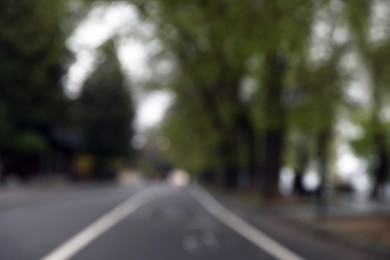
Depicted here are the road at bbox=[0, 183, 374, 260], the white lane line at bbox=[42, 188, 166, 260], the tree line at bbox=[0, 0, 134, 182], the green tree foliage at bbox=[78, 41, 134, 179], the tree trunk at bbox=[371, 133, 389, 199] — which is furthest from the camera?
the green tree foliage at bbox=[78, 41, 134, 179]

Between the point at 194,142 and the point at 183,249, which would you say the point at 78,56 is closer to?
the point at 183,249

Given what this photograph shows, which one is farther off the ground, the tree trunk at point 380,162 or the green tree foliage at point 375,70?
the green tree foliage at point 375,70

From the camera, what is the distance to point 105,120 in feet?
298

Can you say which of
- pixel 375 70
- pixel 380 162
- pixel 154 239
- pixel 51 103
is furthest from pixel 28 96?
pixel 154 239

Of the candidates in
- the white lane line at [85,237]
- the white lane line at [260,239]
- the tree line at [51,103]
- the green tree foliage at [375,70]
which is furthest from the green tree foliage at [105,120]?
the white lane line at [260,239]

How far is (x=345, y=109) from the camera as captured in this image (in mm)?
32125

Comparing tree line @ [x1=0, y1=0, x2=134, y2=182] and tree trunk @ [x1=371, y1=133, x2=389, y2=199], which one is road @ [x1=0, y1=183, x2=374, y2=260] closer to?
tree line @ [x1=0, y1=0, x2=134, y2=182]

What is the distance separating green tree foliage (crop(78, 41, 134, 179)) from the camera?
8919cm

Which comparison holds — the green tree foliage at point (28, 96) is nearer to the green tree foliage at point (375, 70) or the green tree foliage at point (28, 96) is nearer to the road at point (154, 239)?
the road at point (154, 239)

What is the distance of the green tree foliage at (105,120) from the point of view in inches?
3511

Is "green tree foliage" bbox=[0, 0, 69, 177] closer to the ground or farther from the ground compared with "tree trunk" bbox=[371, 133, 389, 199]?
farther from the ground

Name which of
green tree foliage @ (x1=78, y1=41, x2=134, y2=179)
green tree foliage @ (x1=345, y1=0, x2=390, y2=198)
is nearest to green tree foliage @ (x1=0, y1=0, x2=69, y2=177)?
green tree foliage @ (x1=345, y1=0, x2=390, y2=198)

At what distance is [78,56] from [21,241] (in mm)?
7338

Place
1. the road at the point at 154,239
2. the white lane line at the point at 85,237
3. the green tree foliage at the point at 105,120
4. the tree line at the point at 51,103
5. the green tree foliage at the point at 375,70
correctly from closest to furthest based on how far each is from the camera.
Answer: the white lane line at the point at 85,237 < the road at the point at 154,239 < the green tree foliage at the point at 375,70 < the tree line at the point at 51,103 < the green tree foliage at the point at 105,120
